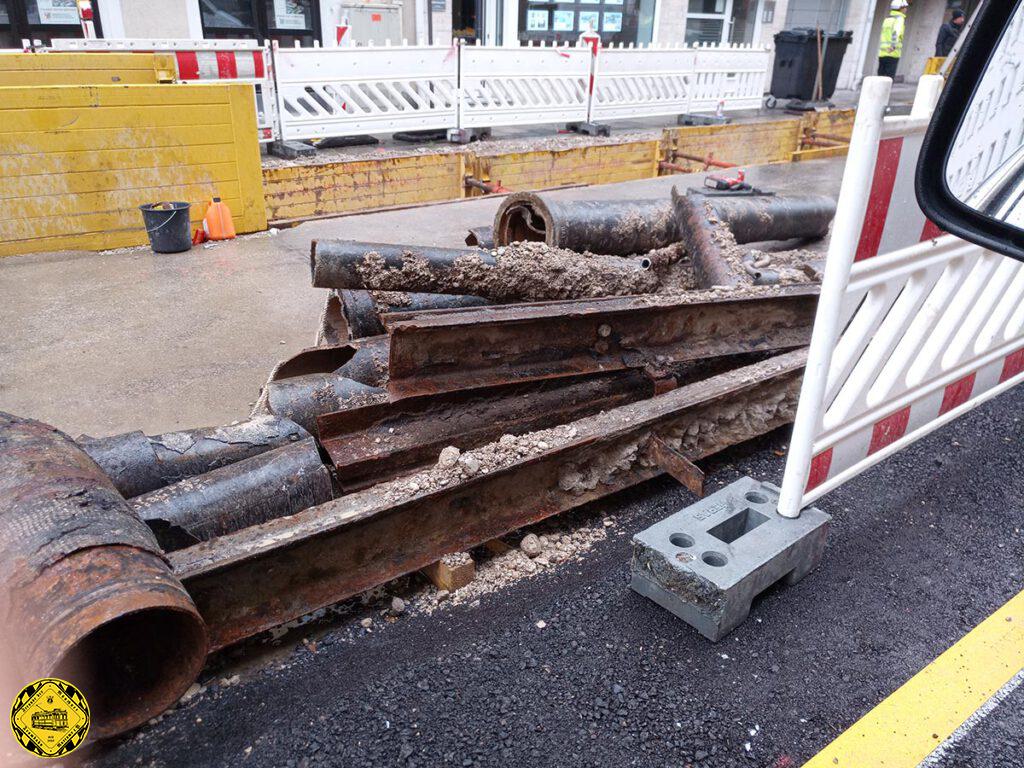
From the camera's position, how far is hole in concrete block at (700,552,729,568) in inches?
95.7

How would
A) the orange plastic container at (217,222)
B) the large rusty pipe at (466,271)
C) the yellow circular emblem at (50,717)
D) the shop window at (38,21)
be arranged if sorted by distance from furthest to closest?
1. the shop window at (38,21)
2. the orange plastic container at (217,222)
3. the large rusty pipe at (466,271)
4. the yellow circular emblem at (50,717)

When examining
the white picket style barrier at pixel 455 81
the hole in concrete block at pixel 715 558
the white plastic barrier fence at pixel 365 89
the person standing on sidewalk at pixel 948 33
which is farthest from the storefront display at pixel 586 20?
the hole in concrete block at pixel 715 558

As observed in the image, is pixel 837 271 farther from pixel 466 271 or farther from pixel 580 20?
pixel 580 20

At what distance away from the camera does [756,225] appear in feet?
18.4

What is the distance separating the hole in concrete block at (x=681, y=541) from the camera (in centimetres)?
253

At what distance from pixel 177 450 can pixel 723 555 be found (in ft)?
7.05

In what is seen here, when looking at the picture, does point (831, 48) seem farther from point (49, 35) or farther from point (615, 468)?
point (615, 468)

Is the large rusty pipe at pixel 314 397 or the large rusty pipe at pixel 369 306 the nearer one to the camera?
the large rusty pipe at pixel 314 397

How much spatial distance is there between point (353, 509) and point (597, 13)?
63.6ft

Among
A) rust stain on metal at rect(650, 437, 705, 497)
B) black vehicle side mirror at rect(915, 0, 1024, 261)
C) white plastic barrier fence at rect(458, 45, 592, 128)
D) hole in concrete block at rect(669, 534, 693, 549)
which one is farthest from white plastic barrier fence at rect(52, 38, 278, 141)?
black vehicle side mirror at rect(915, 0, 1024, 261)

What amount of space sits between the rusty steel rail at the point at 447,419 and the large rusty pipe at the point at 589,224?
145 cm

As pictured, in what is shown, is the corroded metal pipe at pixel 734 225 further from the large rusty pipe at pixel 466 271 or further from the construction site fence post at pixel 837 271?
the construction site fence post at pixel 837 271

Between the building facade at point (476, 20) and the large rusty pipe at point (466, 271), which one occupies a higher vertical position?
the building facade at point (476, 20)

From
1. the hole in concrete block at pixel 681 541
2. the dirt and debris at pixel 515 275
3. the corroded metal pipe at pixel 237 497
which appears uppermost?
the dirt and debris at pixel 515 275
